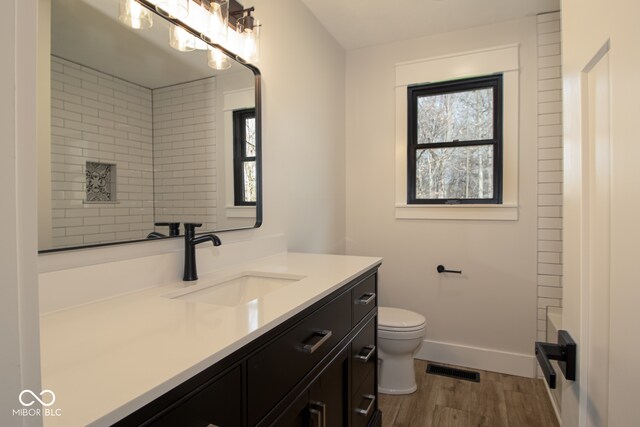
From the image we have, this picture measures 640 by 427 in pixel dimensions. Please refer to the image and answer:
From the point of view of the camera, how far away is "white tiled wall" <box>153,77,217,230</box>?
4.29ft

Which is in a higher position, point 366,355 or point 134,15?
point 134,15

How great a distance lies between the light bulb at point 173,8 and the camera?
1.28 m

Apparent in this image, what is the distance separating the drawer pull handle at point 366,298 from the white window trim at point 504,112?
4.02 feet

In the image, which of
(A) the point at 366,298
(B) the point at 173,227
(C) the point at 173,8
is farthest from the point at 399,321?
(C) the point at 173,8

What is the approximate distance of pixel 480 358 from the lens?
2.60 m

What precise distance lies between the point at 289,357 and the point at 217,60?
51.8 inches

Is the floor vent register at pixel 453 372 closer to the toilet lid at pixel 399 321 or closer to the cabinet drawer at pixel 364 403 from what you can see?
the toilet lid at pixel 399 321

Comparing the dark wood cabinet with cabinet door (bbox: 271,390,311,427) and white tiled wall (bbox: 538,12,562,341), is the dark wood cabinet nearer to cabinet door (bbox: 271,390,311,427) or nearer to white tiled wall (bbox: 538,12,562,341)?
cabinet door (bbox: 271,390,311,427)

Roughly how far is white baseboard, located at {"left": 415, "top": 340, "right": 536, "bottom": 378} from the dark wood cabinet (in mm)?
1110

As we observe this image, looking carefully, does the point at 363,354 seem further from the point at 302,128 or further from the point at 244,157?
the point at 302,128

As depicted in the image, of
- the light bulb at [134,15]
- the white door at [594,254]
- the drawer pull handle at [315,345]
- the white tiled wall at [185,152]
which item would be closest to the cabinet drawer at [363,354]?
the drawer pull handle at [315,345]

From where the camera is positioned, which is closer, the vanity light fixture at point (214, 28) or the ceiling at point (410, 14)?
the vanity light fixture at point (214, 28)

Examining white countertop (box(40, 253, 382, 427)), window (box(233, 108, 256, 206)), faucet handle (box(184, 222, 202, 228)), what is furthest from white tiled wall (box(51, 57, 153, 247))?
window (box(233, 108, 256, 206))

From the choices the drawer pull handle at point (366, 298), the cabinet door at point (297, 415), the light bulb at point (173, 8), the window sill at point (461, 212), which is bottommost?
the cabinet door at point (297, 415)
